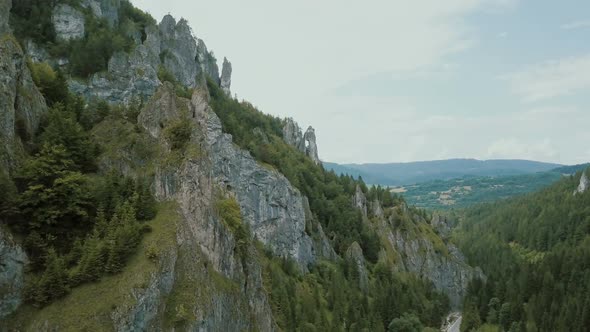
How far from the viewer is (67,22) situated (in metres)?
109

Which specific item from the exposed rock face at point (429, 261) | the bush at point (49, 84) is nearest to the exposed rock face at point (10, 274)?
the bush at point (49, 84)

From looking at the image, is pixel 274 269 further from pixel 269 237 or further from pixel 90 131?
pixel 90 131

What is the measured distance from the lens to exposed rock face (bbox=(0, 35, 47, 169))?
3925cm

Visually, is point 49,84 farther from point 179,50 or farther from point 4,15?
point 179,50

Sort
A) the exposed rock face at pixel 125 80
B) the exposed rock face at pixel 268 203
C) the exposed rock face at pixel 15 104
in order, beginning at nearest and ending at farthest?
the exposed rock face at pixel 15 104 < the exposed rock face at pixel 125 80 < the exposed rock face at pixel 268 203

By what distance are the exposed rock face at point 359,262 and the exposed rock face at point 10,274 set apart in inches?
4251

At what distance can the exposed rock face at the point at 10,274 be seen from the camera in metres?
33.7

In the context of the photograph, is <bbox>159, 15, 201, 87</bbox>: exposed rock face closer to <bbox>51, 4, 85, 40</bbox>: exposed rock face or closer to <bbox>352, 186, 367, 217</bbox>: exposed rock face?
<bbox>51, 4, 85, 40</bbox>: exposed rock face

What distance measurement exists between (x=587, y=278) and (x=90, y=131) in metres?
129

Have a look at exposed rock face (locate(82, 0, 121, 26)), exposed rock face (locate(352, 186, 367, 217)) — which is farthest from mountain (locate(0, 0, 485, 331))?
Answer: exposed rock face (locate(352, 186, 367, 217))

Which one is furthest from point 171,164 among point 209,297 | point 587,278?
point 587,278

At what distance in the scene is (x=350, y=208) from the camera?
16962cm

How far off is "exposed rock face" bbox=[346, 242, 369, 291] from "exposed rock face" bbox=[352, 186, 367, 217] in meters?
30.1

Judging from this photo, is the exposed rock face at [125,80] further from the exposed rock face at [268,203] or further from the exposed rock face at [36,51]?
the exposed rock face at [268,203]
